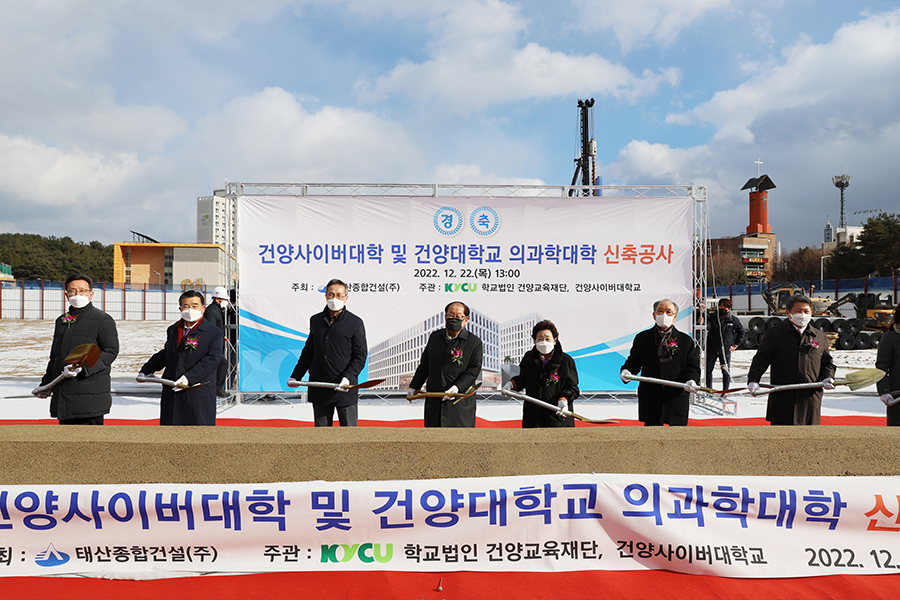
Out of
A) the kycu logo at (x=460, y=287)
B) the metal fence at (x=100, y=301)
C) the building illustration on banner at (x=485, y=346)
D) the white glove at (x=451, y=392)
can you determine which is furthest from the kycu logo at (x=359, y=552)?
the metal fence at (x=100, y=301)

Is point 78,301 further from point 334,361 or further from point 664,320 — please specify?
point 664,320

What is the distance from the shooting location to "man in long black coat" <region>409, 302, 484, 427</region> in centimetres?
409

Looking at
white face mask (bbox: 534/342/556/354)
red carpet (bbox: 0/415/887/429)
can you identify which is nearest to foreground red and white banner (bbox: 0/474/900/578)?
white face mask (bbox: 534/342/556/354)

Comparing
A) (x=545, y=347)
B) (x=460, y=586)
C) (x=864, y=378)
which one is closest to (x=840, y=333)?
(x=864, y=378)

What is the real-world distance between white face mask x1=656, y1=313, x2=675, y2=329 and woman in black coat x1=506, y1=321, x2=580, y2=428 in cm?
90

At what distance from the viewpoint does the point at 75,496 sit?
8.02ft

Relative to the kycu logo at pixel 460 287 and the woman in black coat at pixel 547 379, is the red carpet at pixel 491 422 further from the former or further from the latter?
the woman in black coat at pixel 547 379

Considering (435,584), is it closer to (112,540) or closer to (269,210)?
(112,540)

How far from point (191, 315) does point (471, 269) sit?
4334 mm

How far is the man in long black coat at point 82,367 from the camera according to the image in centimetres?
375

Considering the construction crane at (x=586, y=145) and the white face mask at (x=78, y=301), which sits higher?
the construction crane at (x=586, y=145)

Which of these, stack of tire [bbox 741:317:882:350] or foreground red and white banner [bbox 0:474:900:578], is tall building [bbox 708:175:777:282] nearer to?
stack of tire [bbox 741:317:882:350]

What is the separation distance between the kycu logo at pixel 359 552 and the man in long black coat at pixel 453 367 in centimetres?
158

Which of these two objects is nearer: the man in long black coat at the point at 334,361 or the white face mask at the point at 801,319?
the white face mask at the point at 801,319
